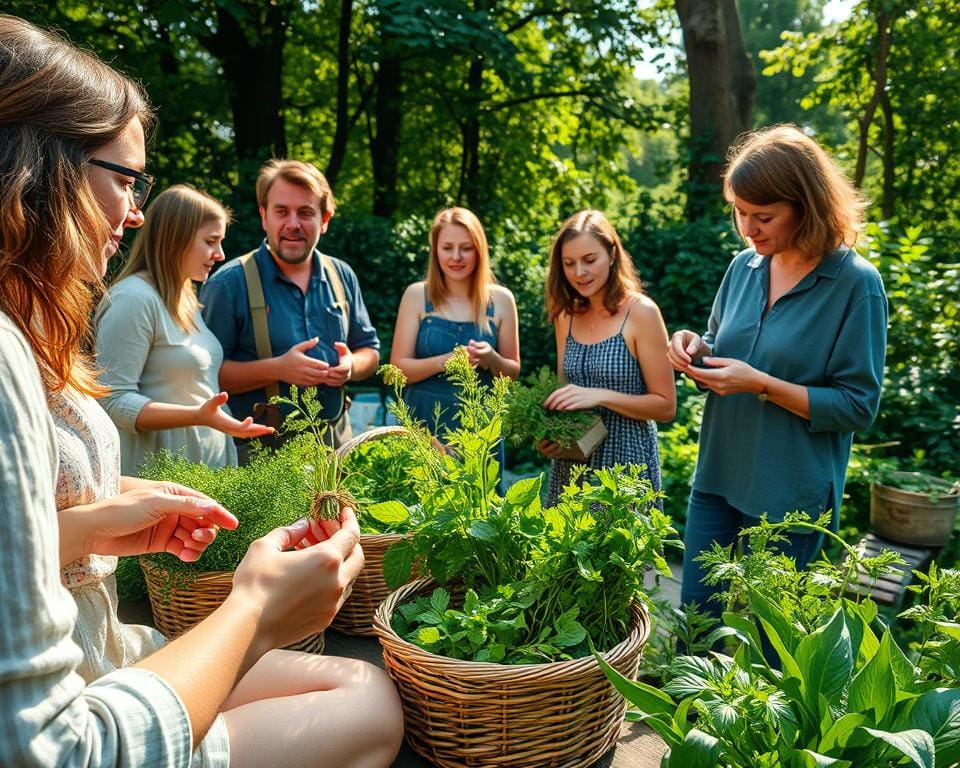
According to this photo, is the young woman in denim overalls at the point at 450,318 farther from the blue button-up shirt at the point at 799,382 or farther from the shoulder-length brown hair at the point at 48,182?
the shoulder-length brown hair at the point at 48,182

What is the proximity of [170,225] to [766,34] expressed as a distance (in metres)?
28.4

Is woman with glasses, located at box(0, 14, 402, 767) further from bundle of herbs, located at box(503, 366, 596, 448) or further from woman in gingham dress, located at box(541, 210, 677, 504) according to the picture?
woman in gingham dress, located at box(541, 210, 677, 504)

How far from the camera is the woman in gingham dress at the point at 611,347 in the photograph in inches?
125

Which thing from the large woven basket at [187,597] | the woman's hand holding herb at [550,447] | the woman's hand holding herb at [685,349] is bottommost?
the large woven basket at [187,597]

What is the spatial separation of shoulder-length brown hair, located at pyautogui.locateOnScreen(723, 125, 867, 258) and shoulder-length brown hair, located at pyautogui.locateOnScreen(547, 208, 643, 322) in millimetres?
889

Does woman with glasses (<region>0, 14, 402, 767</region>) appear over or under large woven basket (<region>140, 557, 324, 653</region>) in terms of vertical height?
over

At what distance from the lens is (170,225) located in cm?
286

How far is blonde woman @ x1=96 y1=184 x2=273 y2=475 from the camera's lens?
2.57 metres

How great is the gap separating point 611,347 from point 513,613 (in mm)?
1929

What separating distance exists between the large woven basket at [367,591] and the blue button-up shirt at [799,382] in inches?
50.4

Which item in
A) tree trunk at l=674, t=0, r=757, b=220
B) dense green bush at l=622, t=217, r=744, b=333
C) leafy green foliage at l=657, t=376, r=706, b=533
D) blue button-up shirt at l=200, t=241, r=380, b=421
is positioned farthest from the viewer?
tree trunk at l=674, t=0, r=757, b=220

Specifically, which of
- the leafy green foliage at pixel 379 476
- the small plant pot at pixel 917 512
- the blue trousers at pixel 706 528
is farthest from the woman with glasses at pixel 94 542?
the small plant pot at pixel 917 512

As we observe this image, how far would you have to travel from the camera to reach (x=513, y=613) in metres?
1.42

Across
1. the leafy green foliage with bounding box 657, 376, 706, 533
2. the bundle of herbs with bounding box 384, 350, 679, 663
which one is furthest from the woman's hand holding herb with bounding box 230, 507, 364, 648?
the leafy green foliage with bounding box 657, 376, 706, 533
